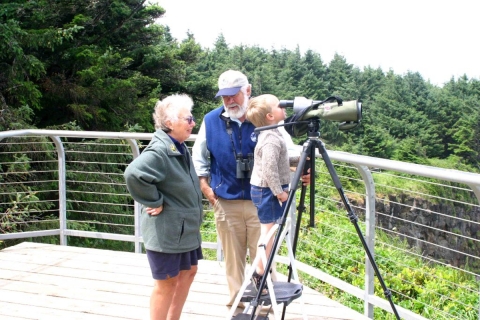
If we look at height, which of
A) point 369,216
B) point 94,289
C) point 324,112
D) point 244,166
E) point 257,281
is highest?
point 324,112

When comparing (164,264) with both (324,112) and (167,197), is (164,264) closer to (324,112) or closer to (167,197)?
(167,197)

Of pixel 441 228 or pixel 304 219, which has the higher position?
pixel 304 219

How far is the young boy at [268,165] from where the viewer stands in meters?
2.71

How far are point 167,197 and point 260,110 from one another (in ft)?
2.00

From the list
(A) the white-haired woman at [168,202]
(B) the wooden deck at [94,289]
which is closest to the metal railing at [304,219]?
(B) the wooden deck at [94,289]

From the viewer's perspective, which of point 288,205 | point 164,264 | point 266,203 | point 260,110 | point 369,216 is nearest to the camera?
point 288,205

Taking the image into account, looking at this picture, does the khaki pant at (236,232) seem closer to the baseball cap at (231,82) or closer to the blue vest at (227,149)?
the blue vest at (227,149)

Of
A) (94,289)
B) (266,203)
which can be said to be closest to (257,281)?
(266,203)

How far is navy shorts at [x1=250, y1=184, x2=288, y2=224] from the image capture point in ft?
9.23

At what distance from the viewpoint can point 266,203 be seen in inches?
111

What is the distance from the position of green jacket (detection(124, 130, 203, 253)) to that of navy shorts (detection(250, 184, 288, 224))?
0.32 metres

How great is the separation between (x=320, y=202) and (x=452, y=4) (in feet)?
187

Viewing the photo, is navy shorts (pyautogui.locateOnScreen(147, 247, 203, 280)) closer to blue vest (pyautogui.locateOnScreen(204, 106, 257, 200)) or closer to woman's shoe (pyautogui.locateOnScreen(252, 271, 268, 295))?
woman's shoe (pyautogui.locateOnScreen(252, 271, 268, 295))

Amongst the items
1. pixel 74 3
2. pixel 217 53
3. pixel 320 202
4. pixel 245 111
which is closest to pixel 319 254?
pixel 245 111
